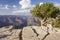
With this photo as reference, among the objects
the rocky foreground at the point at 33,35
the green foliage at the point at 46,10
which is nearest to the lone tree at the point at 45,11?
the green foliage at the point at 46,10

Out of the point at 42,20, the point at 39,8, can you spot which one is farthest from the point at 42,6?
the point at 42,20

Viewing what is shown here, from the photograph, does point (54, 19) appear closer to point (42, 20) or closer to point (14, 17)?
point (42, 20)

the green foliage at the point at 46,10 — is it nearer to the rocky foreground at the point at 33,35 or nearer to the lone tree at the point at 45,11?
the lone tree at the point at 45,11

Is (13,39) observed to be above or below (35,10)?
below

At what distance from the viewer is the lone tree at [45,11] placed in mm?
18781

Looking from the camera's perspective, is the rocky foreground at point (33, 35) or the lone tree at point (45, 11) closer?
the rocky foreground at point (33, 35)

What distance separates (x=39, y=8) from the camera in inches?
760

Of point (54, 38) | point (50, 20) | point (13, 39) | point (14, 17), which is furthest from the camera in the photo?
point (14, 17)

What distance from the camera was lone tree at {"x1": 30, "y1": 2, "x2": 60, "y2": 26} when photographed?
61.6ft

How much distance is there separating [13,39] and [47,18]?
13.3 meters

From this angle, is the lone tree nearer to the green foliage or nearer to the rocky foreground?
the green foliage

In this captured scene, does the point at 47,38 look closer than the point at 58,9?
Yes

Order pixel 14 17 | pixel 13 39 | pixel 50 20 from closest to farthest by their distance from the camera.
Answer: pixel 13 39 < pixel 50 20 < pixel 14 17

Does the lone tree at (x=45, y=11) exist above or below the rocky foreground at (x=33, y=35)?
above
